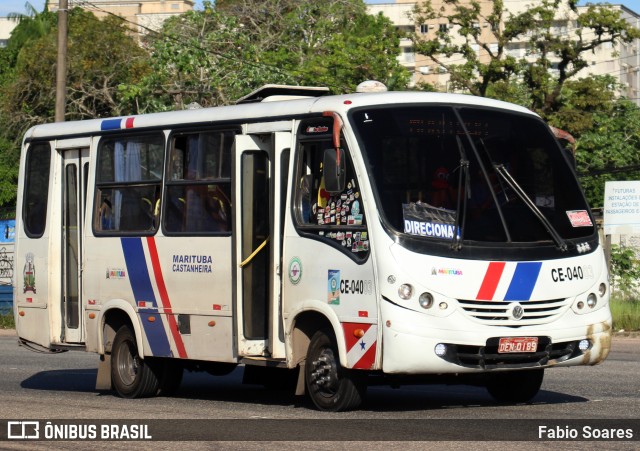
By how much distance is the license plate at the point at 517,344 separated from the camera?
11.1 meters

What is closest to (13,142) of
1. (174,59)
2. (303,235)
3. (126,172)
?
(174,59)

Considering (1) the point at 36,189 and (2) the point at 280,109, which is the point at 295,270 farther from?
→ (1) the point at 36,189

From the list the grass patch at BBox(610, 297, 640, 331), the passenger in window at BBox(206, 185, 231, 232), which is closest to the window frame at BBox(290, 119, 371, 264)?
the passenger in window at BBox(206, 185, 231, 232)

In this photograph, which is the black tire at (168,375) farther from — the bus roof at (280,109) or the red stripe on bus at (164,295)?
the bus roof at (280,109)

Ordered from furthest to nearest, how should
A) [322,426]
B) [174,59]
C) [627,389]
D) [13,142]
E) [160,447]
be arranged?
[13,142]
[174,59]
[627,389]
[322,426]
[160,447]

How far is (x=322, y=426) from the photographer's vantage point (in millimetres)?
10594

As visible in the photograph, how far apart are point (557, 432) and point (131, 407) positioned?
4.67 m

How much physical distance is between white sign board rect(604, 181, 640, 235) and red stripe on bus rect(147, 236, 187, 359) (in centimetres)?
1707

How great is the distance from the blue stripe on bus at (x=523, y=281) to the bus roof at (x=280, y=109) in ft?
5.65

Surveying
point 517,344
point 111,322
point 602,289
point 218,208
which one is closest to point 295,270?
point 218,208

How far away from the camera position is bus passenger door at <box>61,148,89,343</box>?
15062 mm

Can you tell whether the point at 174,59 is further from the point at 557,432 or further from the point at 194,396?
the point at 557,432

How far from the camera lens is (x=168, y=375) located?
14234 mm

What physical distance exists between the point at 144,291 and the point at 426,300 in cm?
398
